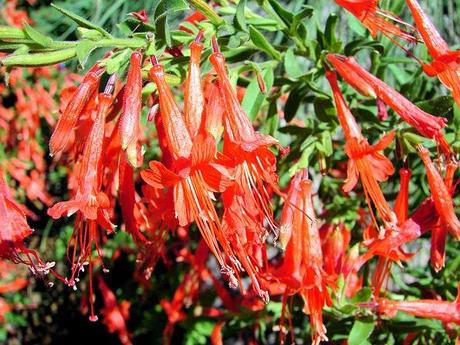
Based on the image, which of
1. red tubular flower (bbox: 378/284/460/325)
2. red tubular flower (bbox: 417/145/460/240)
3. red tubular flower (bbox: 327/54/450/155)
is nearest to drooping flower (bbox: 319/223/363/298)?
red tubular flower (bbox: 378/284/460/325)

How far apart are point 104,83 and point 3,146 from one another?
183cm

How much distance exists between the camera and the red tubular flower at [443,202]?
1172 millimetres

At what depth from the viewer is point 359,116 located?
1.47 meters

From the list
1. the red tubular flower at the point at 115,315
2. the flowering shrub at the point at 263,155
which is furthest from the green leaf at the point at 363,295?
the red tubular flower at the point at 115,315

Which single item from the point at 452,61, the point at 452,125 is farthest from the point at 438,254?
the point at 452,61

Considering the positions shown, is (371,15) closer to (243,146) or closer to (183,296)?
(243,146)

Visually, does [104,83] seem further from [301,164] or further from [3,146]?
[3,146]

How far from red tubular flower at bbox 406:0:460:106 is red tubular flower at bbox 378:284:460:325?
0.39m

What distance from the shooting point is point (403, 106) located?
115cm

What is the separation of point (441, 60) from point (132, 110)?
1.64 feet

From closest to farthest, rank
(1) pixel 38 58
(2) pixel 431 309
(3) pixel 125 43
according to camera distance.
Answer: (1) pixel 38 58
(3) pixel 125 43
(2) pixel 431 309

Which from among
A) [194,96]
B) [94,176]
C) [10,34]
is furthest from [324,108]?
[10,34]

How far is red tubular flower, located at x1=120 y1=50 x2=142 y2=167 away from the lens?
98 centimetres

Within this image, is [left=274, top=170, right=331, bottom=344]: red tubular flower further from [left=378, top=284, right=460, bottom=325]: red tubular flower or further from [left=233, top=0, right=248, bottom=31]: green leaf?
[left=233, top=0, right=248, bottom=31]: green leaf
